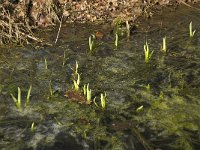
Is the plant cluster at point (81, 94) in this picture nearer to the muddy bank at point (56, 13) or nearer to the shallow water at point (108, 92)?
the shallow water at point (108, 92)

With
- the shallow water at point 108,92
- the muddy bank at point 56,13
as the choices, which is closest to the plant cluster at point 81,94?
the shallow water at point 108,92

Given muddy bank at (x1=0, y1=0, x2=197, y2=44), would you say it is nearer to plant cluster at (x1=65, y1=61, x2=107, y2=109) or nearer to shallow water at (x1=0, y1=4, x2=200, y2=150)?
shallow water at (x1=0, y1=4, x2=200, y2=150)

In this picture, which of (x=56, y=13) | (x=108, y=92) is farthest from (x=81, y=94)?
(x=56, y=13)

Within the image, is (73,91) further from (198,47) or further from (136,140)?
(198,47)

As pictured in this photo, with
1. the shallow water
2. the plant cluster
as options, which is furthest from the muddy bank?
the plant cluster

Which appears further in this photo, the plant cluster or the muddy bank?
the muddy bank
